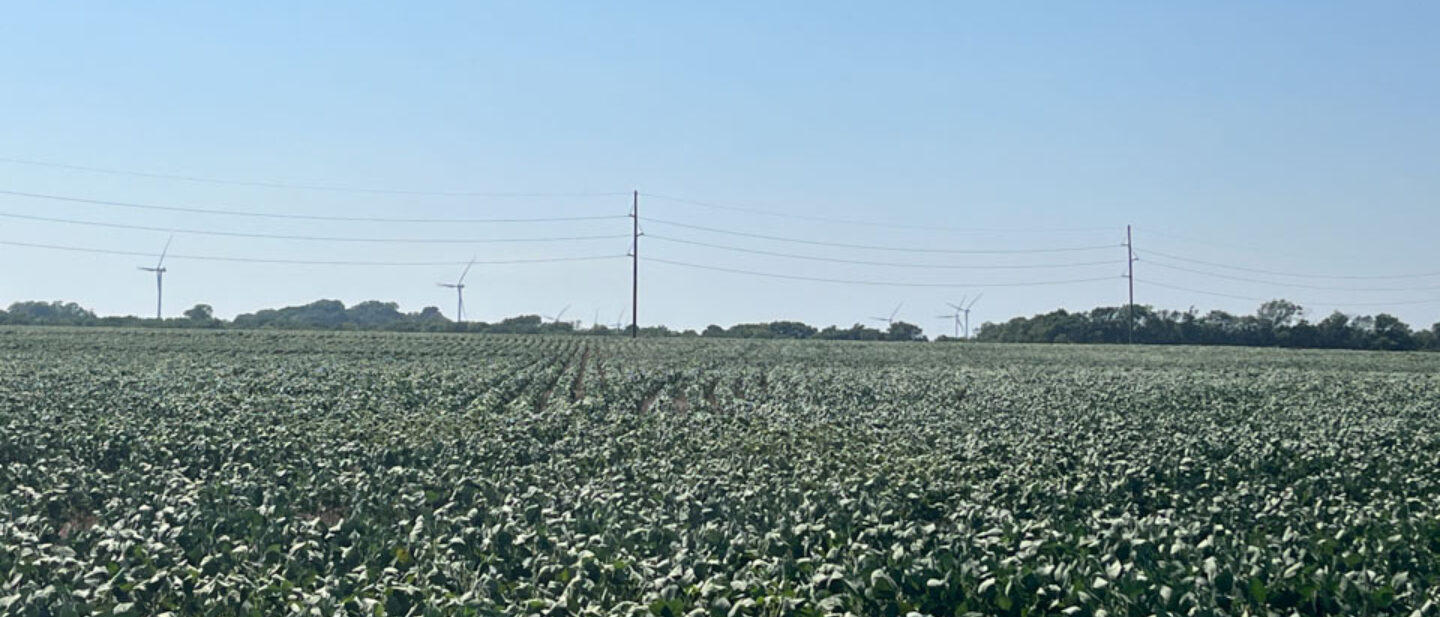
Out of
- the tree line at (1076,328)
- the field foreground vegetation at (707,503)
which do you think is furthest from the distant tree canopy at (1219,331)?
the field foreground vegetation at (707,503)

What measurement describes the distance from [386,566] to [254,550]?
3.16 ft

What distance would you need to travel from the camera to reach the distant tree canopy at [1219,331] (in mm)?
82812

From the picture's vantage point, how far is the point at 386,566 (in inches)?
328

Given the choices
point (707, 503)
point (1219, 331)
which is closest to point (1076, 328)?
point (1219, 331)

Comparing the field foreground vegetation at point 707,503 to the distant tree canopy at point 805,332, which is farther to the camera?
the distant tree canopy at point 805,332

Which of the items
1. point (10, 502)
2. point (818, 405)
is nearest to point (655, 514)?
point (10, 502)

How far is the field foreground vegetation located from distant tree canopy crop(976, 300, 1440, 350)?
6064 centimetres

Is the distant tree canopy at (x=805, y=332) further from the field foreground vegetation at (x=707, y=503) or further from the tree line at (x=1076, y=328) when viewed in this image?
the field foreground vegetation at (x=707, y=503)

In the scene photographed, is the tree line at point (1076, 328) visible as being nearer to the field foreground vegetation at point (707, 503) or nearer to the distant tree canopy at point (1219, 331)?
the distant tree canopy at point (1219, 331)

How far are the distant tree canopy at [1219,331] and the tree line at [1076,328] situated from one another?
0.07 metres

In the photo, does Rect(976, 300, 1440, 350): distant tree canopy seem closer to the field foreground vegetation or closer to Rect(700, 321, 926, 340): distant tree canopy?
Rect(700, 321, 926, 340): distant tree canopy

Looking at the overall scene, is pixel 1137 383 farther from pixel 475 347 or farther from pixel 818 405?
pixel 475 347

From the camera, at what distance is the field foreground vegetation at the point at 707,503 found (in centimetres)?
696

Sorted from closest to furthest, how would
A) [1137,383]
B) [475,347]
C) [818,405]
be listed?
[818,405]
[1137,383]
[475,347]
